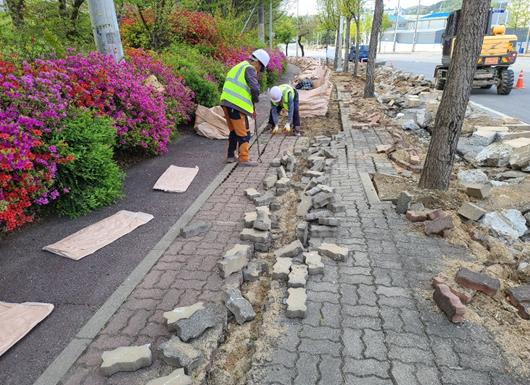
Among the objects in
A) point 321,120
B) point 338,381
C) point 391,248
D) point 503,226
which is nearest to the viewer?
point 338,381

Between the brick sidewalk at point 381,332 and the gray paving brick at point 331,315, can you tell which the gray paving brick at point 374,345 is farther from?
the gray paving brick at point 331,315

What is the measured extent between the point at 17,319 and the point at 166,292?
1.12 metres

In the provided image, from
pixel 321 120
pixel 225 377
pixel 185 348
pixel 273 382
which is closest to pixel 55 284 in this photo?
pixel 185 348

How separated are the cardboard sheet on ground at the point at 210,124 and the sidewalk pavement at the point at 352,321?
412 centimetres

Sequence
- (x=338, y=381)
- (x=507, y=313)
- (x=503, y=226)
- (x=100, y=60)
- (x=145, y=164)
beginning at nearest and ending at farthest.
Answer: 1. (x=338, y=381)
2. (x=507, y=313)
3. (x=503, y=226)
4. (x=100, y=60)
5. (x=145, y=164)

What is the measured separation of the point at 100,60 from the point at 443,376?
19.3 feet

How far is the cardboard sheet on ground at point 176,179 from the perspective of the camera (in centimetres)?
544

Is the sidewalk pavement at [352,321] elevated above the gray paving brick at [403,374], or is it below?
below

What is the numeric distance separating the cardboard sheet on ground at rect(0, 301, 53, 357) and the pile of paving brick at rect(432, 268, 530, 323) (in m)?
3.10

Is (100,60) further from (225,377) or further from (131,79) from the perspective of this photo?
(225,377)

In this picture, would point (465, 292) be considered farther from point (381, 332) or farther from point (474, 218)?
point (474, 218)

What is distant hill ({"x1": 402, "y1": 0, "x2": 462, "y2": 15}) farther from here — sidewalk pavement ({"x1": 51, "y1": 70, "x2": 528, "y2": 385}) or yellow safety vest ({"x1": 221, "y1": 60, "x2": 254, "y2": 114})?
sidewalk pavement ({"x1": 51, "y1": 70, "x2": 528, "y2": 385})

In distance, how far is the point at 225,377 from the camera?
2.39 metres

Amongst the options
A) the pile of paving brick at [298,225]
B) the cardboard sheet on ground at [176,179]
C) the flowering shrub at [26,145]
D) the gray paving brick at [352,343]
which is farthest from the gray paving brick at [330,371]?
the cardboard sheet on ground at [176,179]
